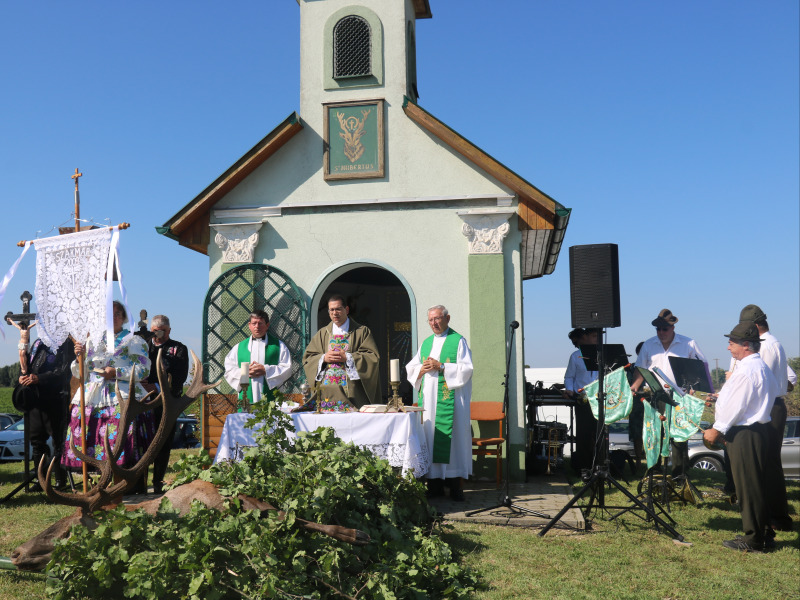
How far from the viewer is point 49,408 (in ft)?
28.7

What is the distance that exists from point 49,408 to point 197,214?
3222 mm

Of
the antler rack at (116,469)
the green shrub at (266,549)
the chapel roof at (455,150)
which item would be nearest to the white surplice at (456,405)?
the chapel roof at (455,150)

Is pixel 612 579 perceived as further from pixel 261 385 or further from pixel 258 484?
pixel 261 385

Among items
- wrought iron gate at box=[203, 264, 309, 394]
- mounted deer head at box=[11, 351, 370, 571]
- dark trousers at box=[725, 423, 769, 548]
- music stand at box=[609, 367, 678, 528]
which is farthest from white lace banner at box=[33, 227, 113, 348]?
dark trousers at box=[725, 423, 769, 548]

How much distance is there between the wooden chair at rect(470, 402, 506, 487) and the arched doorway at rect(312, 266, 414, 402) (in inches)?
187

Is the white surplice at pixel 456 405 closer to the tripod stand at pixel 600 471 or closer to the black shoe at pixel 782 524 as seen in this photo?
the tripod stand at pixel 600 471

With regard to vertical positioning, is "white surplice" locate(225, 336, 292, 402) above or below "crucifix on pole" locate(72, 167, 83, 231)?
below

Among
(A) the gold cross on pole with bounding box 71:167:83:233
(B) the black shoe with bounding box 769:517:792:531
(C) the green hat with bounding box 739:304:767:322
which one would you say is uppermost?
(A) the gold cross on pole with bounding box 71:167:83:233

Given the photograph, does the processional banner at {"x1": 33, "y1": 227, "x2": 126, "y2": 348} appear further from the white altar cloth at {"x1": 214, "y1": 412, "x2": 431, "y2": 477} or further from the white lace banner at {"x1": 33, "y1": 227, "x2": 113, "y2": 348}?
the white altar cloth at {"x1": 214, "y1": 412, "x2": 431, "y2": 477}

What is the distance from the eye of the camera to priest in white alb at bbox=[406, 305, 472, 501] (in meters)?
7.81

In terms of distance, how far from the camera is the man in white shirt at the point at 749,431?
580 centimetres

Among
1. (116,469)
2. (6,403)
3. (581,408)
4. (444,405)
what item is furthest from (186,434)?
(6,403)

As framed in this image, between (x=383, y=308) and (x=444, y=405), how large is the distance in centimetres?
655

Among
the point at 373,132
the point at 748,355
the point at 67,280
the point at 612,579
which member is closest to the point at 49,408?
the point at 67,280
